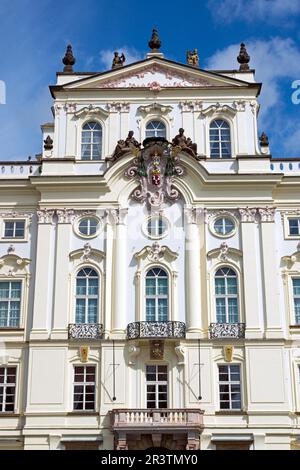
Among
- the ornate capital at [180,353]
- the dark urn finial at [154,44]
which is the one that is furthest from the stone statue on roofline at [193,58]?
the ornate capital at [180,353]

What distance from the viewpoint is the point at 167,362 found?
34438mm

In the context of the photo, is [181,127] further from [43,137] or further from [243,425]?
[243,425]

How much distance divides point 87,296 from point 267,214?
28.5 ft

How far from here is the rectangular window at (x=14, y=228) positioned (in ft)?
121

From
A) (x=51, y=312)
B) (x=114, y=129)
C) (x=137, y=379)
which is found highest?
(x=114, y=129)

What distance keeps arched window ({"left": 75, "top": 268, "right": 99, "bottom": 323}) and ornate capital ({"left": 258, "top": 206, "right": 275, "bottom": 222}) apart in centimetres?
773

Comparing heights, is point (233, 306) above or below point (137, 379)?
above

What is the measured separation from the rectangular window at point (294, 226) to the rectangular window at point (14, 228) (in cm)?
1193

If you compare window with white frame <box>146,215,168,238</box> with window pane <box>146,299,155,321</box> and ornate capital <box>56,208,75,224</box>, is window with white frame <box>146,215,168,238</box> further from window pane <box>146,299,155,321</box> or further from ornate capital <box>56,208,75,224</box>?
ornate capital <box>56,208,75,224</box>

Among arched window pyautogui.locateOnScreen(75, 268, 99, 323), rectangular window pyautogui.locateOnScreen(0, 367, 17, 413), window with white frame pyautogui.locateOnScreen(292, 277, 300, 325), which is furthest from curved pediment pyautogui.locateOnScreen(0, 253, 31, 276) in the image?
window with white frame pyautogui.locateOnScreen(292, 277, 300, 325)

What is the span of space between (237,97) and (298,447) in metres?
16.0

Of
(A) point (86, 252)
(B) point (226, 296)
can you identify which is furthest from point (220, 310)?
(A) point (86, 252)

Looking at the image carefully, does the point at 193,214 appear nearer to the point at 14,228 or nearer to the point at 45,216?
the point at 45,216

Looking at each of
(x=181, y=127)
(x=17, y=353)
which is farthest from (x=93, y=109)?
(x=17, y=353)
